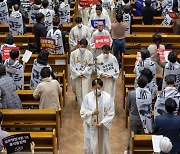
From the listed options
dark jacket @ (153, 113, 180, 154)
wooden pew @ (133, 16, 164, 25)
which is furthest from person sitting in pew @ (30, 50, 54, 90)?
wooden pew @ (133, 16, 164, 25)

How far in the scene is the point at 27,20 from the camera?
14.6m

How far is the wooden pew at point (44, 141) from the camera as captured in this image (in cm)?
828

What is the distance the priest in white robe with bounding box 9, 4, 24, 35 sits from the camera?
1290cm

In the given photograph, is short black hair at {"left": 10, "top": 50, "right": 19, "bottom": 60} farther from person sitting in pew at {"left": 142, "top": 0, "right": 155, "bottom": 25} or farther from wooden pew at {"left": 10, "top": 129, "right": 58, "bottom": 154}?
Answer: person sitting in pew at {"left": 142, "top": 0, "right": 155, "bottom": 25}

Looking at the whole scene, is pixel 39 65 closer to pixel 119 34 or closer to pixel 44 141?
pixel 44 141

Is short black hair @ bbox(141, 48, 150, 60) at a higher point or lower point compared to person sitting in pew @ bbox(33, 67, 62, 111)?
higher

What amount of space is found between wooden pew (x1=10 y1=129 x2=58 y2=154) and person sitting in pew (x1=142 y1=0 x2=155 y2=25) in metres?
6.22

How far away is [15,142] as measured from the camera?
689cm

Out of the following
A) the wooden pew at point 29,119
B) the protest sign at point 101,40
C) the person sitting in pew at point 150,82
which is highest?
the protest sign at point 101,40

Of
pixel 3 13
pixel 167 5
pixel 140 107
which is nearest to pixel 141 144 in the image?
pixel 140 107

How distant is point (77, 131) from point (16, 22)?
4.20 m

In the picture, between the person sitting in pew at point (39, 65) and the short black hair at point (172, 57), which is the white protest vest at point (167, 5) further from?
the person sitting in pew at point (39, 65)

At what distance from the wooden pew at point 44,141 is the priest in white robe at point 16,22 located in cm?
526

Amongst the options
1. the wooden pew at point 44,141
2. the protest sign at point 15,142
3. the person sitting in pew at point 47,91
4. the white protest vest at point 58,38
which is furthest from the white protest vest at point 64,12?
the protest sign at point 15,142
